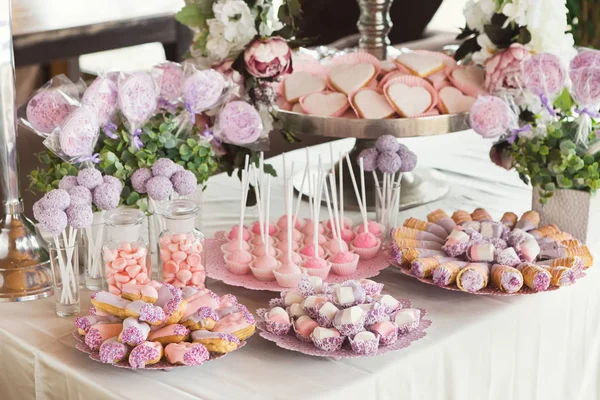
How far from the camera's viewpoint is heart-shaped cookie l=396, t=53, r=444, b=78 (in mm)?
1642

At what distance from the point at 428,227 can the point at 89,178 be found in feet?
1.83

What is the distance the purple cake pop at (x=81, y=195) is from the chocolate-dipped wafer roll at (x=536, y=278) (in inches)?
25.2

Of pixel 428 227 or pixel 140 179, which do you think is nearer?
pixel 140 179

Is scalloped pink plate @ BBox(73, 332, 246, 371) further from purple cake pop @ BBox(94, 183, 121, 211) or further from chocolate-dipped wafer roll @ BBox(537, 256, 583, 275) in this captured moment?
chocolate-dipped wafer roll @ BBox(537, 256, 583, 275)

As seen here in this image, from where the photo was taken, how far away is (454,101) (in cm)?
158

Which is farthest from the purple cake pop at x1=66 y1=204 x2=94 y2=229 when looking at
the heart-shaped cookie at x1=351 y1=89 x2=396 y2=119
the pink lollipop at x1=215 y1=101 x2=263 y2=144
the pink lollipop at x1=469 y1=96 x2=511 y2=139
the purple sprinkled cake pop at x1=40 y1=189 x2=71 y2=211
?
the pink lollipop at x1=469 y1=96 x2=511 y2=139

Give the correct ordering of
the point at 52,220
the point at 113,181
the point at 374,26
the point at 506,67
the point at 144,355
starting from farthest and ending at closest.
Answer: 1. the point at 374,26
2. the point at 506,67
3. the point at 113,181
4. the point at 52,220
5. the point at 144,355

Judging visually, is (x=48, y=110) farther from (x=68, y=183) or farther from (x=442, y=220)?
(x=442, y=220)

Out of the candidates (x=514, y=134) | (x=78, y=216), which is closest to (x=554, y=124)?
(x=514, y=134)

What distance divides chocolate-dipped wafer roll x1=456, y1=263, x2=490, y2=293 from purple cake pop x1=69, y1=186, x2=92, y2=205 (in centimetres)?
54

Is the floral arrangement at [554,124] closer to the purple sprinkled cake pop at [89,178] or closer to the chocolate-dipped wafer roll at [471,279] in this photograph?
the chocolate-dipped wafer roll at [471,279]

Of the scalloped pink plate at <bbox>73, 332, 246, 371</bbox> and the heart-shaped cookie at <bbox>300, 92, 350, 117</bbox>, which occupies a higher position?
the heart-shaped cookie at <bbox>300, 92, 350, 117</bbox>

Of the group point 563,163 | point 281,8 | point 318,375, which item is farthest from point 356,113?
point 318,375

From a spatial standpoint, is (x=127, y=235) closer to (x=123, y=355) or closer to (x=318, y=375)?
(x=123, y=355)
